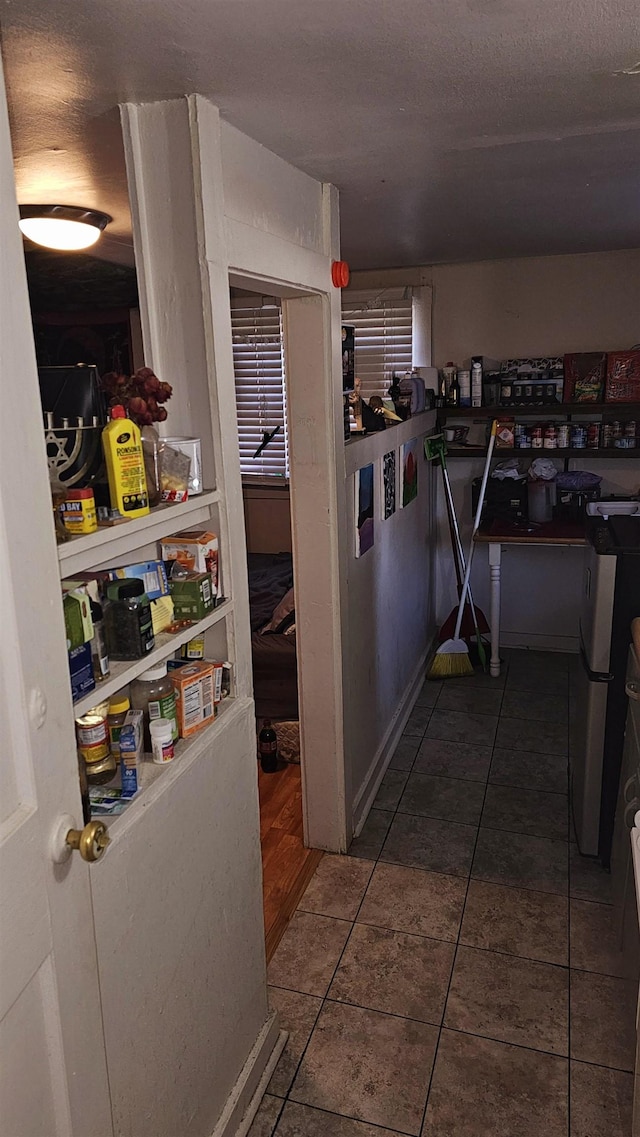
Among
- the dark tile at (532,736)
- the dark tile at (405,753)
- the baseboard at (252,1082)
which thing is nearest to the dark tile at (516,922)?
the baseboard at (252,1082)

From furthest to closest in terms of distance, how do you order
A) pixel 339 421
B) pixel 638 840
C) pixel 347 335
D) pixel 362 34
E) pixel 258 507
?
1. pixel 258 507
2. pixel 347 335
3. pixel 339 421
4. pixel 638 840
5. pixel 362 34

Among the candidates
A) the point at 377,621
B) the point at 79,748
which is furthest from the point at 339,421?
the point at 79,748

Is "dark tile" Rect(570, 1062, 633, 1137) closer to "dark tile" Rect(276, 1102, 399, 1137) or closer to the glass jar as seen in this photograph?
"dark tile" Rect(276, 1102, 399, 1137)

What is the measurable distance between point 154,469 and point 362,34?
0.84m

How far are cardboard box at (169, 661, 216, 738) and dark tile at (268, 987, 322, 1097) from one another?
1022 millimetres

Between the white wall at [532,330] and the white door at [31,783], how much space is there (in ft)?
12.3

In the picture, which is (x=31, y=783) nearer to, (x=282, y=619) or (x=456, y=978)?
(x=456, y=978)

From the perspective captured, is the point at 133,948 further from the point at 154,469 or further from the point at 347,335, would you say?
the point at 347,335

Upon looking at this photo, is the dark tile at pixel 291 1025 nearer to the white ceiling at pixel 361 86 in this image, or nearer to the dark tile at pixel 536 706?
the dark tile at pixel 536 706

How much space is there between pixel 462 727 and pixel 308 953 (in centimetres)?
162

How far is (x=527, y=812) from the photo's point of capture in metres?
3.16

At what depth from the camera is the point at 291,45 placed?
4.41 feet

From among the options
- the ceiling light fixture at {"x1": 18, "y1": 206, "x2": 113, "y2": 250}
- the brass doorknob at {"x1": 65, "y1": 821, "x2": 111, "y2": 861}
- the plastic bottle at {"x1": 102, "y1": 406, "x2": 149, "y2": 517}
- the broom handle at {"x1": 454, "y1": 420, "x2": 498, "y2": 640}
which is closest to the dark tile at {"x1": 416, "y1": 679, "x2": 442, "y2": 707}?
the broom handle at {"x1": 454, "y1": 420, "x2": 498, "y2": 640}

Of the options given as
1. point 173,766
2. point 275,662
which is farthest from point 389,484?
point 173,766
